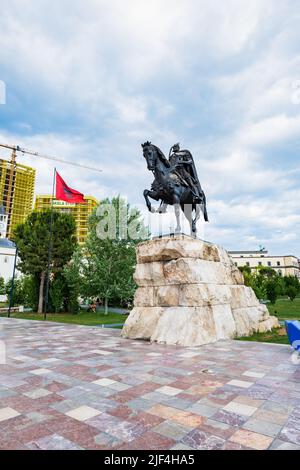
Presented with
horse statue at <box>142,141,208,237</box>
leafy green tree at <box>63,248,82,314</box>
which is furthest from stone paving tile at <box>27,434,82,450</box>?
leafy green tree at <box>63,248,82,314</box>

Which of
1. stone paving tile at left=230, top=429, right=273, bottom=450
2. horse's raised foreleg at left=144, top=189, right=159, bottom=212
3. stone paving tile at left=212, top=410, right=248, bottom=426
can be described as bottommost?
stone paving tile at left=230, top=429, right=273, bottom=450

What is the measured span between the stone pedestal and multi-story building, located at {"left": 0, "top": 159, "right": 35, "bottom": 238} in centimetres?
13455

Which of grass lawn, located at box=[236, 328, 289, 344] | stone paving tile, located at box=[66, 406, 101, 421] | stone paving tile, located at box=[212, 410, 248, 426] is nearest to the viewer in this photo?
stone paving tile, located at box=[212, 410, 248, 426]

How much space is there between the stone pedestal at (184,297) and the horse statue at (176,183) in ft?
3.83

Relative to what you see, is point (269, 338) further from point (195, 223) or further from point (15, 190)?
point (15, 190)

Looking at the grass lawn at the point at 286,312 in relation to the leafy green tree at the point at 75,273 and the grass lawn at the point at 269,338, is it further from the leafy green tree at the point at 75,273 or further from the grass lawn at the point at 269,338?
the leafy green tree at the point at 75,273

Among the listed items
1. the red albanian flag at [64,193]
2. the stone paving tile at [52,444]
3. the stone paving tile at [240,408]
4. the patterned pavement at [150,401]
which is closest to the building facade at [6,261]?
the red albanian flag at [64,193]

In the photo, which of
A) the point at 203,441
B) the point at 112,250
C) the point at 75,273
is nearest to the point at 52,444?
the point at 203,441

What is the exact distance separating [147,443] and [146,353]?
4827mm

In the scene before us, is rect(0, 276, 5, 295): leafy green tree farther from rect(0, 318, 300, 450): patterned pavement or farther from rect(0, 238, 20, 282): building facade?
rect(0, 318, 300, 450): patterned pavement

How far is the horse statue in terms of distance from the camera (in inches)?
417

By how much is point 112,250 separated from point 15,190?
13378 cm
